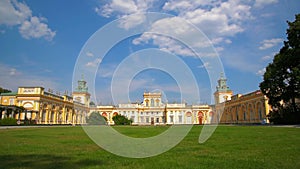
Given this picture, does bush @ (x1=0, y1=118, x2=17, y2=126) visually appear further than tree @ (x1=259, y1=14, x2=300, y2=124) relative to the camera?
Yes

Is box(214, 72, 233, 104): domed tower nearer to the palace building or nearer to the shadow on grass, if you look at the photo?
the palace building

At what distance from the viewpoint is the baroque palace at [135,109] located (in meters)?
48.2

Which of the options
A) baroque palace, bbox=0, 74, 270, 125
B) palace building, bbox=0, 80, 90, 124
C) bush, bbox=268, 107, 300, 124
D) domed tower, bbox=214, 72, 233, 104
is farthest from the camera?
domed tower, bbox=214, 72, 233, 104

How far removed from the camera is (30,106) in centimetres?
5025

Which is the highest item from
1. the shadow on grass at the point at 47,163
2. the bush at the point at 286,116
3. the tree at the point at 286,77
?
Result: the tree at the point at 286,77

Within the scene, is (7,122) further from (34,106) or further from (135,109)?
(135,109)

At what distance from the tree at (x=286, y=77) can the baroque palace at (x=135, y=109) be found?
9.01 m

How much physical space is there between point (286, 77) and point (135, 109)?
2520 inches

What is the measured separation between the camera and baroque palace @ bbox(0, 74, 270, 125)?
158 ft

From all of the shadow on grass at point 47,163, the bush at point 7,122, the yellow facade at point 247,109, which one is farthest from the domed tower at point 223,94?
the shadow on grass at point 47,163

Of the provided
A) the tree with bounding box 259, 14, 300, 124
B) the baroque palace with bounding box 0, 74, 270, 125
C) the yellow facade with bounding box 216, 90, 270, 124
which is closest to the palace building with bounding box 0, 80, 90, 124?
the baroque palace with bounding box 0, 74, 270, 125

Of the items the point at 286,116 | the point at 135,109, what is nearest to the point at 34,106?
the point at 135,109

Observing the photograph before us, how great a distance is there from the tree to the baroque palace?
9.01 meters

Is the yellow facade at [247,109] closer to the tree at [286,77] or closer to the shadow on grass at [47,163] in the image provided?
the tree at [286,77]
